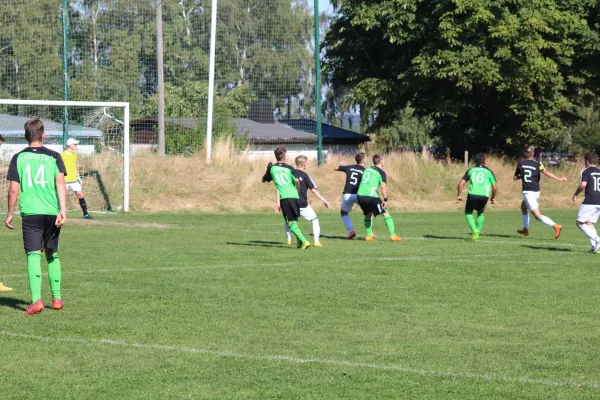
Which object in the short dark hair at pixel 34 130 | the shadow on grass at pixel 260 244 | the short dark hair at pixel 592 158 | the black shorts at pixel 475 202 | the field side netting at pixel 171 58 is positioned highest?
the field side netting at pixel 171 58

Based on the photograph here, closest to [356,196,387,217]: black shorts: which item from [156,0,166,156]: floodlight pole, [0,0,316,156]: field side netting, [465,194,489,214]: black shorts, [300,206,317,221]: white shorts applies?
[300,206,317,221]: white shorts

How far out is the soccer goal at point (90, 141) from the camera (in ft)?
95.2

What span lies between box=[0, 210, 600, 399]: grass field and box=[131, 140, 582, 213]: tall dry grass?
13.0 metres

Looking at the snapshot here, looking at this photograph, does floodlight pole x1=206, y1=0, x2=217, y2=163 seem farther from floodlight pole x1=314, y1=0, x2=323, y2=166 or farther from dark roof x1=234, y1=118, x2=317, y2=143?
dark roof x1=234, y1=118, x2=317, y2=143

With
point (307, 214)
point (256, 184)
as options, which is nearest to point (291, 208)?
point (307, 214)

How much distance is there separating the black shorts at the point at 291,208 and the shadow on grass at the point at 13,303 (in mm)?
6814

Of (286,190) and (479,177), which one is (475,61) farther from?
(286,190)

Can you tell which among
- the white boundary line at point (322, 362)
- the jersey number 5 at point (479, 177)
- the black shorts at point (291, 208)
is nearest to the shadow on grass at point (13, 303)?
the white boundary line at point (322, 362)

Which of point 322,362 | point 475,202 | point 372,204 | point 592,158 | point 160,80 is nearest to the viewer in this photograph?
point 322,362

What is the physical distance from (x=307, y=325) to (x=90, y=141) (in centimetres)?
2345

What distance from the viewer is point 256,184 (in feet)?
104

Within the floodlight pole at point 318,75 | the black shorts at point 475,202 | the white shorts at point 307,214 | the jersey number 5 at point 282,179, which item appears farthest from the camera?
the floodlight pole at point 318,75

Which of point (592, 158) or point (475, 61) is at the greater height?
point (475, 61)

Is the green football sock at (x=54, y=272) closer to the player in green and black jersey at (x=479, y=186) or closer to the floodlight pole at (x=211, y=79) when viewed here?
the player in green and black jersey at (x=479, y=186)
